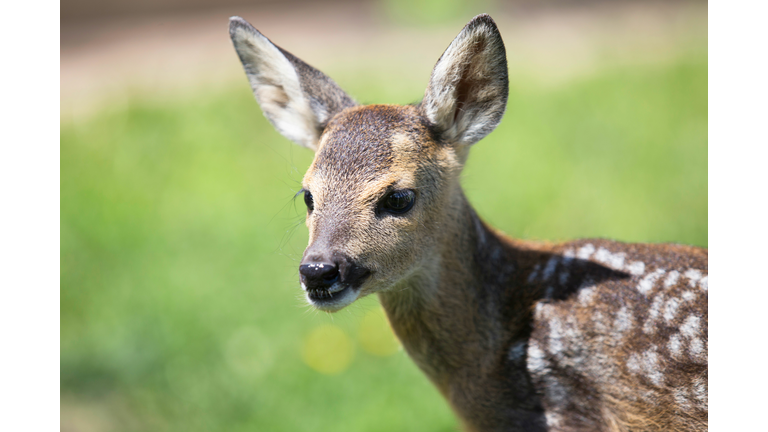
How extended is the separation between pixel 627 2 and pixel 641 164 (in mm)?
4717

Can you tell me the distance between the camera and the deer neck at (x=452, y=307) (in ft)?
11.0

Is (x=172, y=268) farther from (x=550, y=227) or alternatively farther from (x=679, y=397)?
(x=679, y=397)

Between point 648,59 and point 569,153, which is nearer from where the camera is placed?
point 569,153

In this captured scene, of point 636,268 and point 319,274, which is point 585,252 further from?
point 319,274

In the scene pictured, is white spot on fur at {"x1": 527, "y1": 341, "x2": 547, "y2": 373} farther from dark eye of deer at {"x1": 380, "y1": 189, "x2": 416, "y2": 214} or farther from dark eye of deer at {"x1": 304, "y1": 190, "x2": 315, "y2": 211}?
dark eye of deer at {"x1": 304, "y1": 190, "x2": 315, "y2": 211}

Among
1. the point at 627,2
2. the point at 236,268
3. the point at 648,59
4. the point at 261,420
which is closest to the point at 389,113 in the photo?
the point at 261,420

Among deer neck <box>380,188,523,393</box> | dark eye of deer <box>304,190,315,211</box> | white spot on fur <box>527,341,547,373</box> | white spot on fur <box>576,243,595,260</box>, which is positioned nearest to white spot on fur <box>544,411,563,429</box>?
white spot on fur <box>527,341,547,373</box>

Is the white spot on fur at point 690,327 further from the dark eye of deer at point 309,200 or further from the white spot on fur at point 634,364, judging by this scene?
the dark eye of deer at point 309,200

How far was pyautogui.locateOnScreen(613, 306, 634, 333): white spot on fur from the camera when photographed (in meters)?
3.10

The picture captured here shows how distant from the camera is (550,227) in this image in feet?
21.3

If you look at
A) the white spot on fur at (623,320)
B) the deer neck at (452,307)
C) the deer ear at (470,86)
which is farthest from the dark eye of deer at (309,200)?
the white spot on fur at (623,320)

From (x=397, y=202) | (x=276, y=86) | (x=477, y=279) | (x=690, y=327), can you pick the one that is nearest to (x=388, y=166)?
(x=397, y=202)

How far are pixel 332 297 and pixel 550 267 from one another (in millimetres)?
1362

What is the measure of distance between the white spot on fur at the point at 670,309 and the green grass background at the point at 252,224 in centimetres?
143
